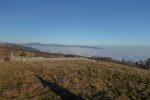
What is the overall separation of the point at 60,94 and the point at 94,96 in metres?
2.18

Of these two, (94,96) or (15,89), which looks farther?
(15,89)

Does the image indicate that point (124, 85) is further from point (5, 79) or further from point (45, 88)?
point (5, 79)

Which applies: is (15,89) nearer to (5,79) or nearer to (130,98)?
(5,79)

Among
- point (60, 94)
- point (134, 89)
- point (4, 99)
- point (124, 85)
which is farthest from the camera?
point (124, 85)

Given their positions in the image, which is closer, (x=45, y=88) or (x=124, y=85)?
(x=45, y=88)

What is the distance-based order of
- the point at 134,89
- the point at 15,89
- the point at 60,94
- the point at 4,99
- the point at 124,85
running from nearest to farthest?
the point at 4,99
the point at 60,94
the point at 15,89
the point at 134,89
the point at 124,85

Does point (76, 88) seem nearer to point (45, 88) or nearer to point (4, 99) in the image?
point (45, 88)

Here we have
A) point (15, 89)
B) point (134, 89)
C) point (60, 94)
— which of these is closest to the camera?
point (60, 94)

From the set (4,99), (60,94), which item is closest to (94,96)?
(60,94)

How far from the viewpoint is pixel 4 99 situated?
48.6ft

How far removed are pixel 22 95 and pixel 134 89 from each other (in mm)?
8316

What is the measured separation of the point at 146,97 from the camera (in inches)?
619

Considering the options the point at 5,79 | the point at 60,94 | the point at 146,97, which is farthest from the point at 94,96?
the point at 5,79

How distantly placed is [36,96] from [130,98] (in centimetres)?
587
